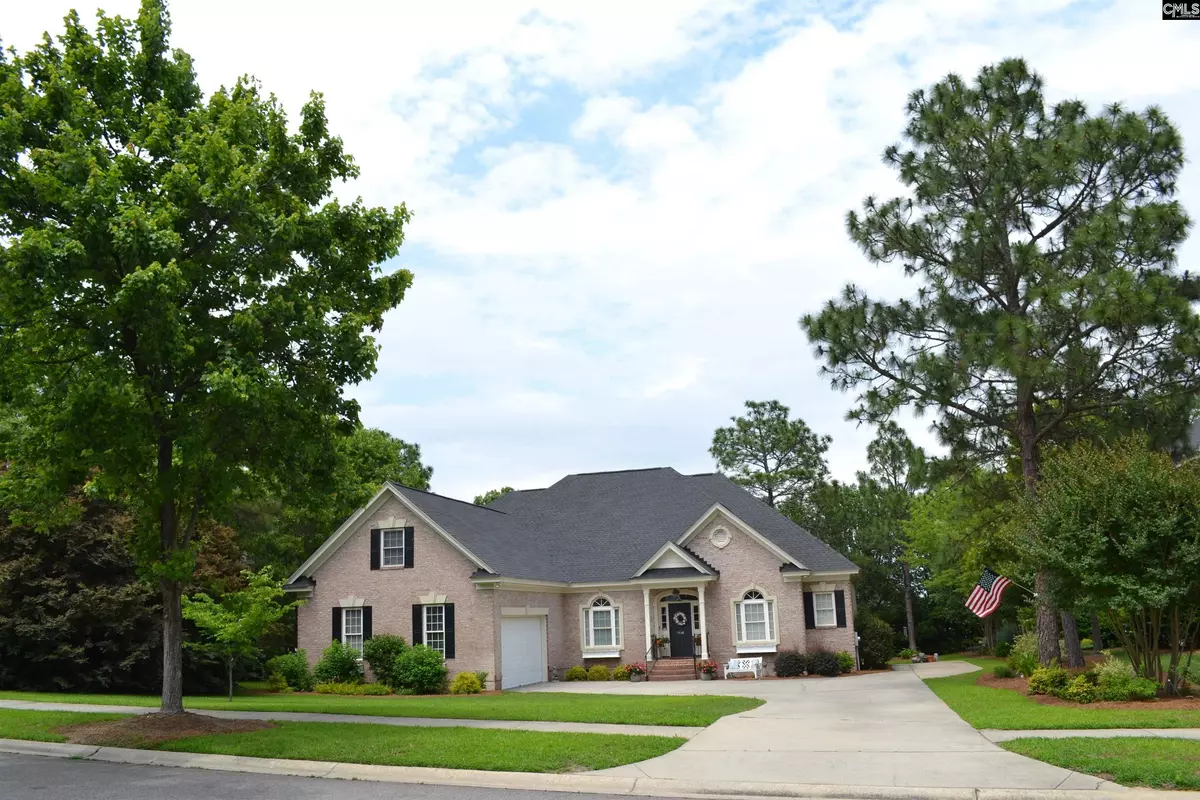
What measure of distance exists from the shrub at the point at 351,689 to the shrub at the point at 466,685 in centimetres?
213

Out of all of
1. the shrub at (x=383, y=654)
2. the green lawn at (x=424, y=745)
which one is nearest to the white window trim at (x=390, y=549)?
the shrub at (x=383, y=654)

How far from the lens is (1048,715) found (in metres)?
16.1

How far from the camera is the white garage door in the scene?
29266mm

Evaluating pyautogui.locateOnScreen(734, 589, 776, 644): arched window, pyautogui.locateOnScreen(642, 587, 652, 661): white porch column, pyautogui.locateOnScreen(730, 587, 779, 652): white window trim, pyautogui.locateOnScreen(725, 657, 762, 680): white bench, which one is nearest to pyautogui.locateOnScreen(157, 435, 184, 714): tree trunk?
pyautogui.locateOnScreen(642, 587, 652, 661): white porch column

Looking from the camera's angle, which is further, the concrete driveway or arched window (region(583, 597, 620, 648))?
arched window (region(583, 597, 620, 648))

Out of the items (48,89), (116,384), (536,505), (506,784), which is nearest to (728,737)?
(506,784)

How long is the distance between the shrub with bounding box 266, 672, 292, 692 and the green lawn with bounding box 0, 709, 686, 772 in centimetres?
1304

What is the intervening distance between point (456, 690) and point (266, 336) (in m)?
15.4

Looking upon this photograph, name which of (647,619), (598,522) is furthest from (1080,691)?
(598,522)

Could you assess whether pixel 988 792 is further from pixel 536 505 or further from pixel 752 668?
pixel 536 505

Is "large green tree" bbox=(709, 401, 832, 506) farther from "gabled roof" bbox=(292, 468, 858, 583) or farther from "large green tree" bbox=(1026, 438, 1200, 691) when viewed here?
"large green tree" bbox=(1026, 438, 1200, 691)

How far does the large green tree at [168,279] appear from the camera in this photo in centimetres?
1422

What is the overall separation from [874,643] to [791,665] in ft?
16.1

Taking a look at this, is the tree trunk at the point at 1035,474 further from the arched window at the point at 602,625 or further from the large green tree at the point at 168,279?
the large green tree at the point at 168,279
